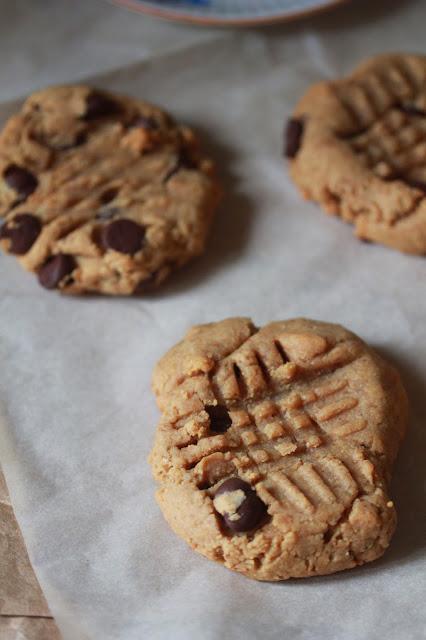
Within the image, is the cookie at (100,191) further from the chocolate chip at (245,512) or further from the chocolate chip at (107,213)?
the chocolate chip at (245,512)

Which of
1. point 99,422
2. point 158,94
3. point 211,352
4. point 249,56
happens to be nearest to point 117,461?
point 99,422

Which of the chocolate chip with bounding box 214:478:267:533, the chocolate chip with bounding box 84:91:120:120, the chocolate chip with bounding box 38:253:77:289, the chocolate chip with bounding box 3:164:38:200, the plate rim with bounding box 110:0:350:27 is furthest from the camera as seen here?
the plate rim with bounding box 110:0:350:27

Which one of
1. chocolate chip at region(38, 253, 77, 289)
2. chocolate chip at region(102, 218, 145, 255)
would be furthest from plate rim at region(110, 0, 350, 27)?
chocolate chip at region(38, 253, 77, 289)

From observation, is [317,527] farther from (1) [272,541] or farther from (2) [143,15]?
(2) [143,15]

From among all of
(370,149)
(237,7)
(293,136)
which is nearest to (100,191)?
(293,136)

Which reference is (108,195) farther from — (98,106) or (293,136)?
(293,136)

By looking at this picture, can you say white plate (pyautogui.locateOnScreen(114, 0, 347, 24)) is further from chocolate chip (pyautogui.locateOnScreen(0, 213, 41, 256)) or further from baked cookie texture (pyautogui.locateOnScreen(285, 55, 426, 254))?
chocolate chip (pyautogui.locateOnScreen(0, 213, 41, 256))
